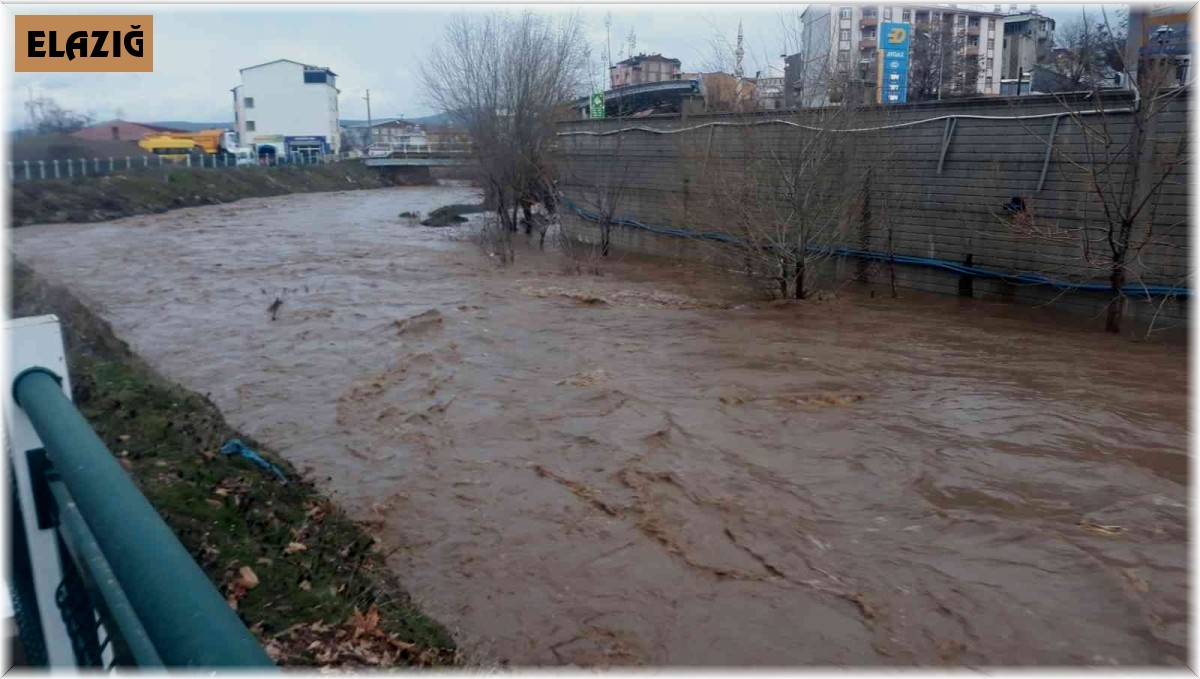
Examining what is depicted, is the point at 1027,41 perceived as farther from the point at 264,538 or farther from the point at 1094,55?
the point at 264,538

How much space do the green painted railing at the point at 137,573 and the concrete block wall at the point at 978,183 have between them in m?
12.9

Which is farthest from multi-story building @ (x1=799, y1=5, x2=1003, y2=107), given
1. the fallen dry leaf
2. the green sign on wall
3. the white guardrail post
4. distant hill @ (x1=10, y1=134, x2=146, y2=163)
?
the white guardrail post

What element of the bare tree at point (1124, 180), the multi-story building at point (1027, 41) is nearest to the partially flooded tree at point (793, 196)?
the bare tree at point (1124, 180)

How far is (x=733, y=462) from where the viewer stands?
28.5 feet

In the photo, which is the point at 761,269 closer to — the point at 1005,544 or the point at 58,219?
the point at 1005,544

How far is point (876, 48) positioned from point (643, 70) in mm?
15105

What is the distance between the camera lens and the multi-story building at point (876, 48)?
16031mm

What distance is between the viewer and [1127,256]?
13.3m

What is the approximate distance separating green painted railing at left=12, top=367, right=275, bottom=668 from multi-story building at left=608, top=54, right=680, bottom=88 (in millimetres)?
32915

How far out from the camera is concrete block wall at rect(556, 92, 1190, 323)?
13047 mm

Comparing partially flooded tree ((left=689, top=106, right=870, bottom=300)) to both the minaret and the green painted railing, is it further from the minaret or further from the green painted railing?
the green painted railing

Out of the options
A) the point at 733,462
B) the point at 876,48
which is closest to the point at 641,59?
the point at 876,48

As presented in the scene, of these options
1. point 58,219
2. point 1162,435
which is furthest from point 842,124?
point 58,219

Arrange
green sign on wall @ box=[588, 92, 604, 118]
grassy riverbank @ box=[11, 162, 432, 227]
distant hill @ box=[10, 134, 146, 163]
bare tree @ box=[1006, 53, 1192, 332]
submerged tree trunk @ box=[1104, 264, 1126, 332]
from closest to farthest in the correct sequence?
bare tree @ box=[1006, 53, 1192, 332]
submerged tree trunk @ box=[1104, 264, 1126, 332]
distant hill @ box=[10, 134, 146, 163]
green sign on wall @ box=[588, 92, 604, 118]
grassy riverbank @ box=[11, 162, 432, 227]
